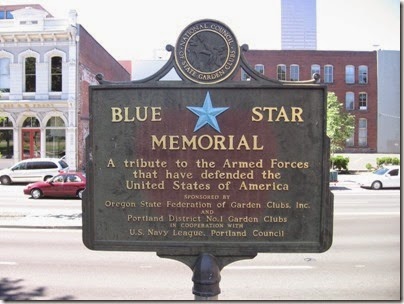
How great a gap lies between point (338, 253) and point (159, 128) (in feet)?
26.2

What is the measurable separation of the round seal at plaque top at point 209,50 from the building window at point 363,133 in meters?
48.7

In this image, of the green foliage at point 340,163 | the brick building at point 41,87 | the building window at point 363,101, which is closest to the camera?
the brick building at point 41,87

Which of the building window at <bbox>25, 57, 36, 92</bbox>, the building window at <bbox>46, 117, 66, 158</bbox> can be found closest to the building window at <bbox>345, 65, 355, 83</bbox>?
the building window at <bbox>46, 117, 66, 158</bbox>

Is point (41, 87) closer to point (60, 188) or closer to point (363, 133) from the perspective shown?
point (60, 188)

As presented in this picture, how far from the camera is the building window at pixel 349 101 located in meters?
49.1

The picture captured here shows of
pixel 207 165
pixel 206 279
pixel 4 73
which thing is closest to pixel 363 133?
pixel 4 73

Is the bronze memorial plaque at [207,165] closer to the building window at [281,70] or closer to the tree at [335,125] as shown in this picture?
the tree at [335,125]

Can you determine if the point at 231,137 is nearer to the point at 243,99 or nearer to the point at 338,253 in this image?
the point at 243,99

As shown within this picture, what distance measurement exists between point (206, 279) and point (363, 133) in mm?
49676

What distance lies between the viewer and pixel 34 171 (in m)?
25.5

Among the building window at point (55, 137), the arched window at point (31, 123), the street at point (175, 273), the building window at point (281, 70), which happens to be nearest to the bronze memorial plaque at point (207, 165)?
the street at point (175, 273)

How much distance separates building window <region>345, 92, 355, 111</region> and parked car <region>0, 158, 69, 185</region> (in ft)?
120

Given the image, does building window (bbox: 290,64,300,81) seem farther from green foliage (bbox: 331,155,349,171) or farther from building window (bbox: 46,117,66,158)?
building window (bbox: 46,117,66,158)

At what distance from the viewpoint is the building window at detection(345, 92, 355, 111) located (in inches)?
1933
